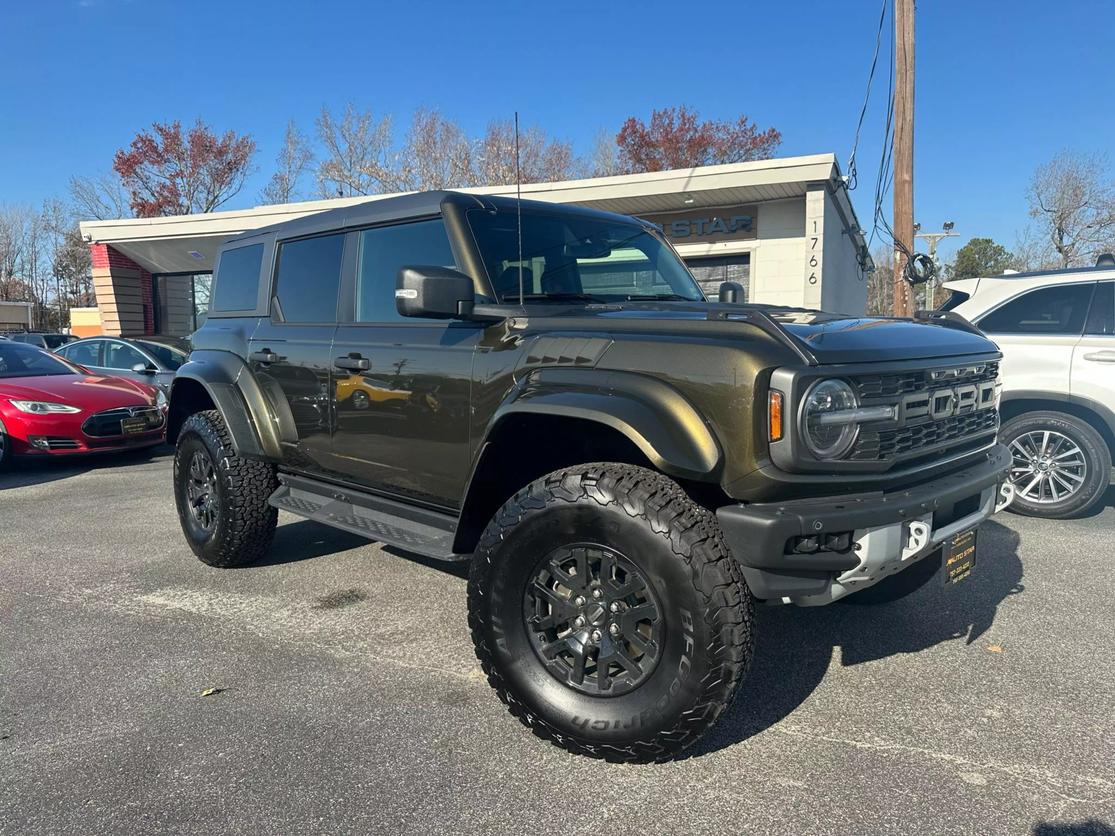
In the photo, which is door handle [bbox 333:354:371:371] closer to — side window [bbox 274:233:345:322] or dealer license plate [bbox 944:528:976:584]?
side window [bbox 274:233:345:322]

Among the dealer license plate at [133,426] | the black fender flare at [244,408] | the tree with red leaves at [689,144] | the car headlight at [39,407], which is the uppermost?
the tree with red leaves at [689,144]

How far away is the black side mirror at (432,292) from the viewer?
2.93 meters

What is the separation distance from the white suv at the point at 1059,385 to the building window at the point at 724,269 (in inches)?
307

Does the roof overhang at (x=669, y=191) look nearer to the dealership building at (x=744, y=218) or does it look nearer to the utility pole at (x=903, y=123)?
the dealership building at (x=744, y=218)

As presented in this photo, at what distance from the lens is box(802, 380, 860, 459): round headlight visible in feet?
7.73

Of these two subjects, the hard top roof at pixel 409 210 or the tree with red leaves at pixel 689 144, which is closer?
the hard top roof at pixel 409 210

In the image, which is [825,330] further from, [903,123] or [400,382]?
[903,123]

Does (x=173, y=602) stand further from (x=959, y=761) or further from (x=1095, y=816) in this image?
(x=1095, y=816)

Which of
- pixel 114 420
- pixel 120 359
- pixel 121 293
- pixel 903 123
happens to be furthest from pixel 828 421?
pixel 121 293

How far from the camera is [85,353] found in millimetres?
10781

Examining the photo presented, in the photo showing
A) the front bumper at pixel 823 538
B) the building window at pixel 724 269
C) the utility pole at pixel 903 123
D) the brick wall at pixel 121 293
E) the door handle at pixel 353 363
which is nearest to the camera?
the front bumper at pixel 823 538

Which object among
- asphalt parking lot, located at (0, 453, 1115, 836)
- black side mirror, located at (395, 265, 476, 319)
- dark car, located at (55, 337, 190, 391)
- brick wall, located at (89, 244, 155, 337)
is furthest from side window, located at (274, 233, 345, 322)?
brick wall, located at (89, 244, 155, 337)

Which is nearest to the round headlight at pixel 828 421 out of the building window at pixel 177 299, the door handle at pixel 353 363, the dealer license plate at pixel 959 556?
the dealer license plate at pixel 959 556

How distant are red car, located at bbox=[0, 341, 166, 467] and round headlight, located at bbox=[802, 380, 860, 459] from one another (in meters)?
6.86
